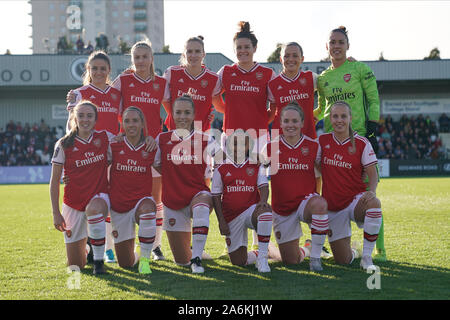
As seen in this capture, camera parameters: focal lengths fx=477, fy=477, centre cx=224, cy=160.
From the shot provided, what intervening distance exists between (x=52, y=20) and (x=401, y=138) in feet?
227

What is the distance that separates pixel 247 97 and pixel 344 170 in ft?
4.29

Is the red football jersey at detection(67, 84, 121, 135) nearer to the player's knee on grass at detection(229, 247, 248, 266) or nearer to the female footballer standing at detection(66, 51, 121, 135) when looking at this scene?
the female footballer standing at detection(66, 51, 121, 135)

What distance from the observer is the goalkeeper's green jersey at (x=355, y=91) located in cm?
482

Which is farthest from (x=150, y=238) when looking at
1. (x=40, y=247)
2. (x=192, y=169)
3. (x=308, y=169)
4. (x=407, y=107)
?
(x=407, y=107)

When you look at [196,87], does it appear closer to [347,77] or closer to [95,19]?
[347,77]

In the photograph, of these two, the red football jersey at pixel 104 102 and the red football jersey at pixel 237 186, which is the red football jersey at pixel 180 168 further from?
the red football jersey at pixel 104 102

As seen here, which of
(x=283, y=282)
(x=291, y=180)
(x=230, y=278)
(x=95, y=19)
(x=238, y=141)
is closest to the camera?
(x=283, y=282)

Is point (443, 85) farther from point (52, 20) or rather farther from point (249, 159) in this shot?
point (52, 20)

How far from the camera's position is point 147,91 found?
4.98 meters

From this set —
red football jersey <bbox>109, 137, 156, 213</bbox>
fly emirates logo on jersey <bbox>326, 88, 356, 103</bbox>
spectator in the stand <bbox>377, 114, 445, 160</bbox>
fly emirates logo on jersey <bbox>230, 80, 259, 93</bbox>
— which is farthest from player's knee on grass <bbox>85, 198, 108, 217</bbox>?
spectator in the stand <bbox>377, 114, 445, 160</bbox>

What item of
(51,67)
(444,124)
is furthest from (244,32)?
(444,124)

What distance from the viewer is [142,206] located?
13.7ft

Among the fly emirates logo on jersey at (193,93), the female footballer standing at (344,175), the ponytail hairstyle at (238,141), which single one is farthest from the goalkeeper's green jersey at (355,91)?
the fly emirates logo on jersey at (193,93)

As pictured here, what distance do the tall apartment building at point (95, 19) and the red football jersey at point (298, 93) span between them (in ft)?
232
